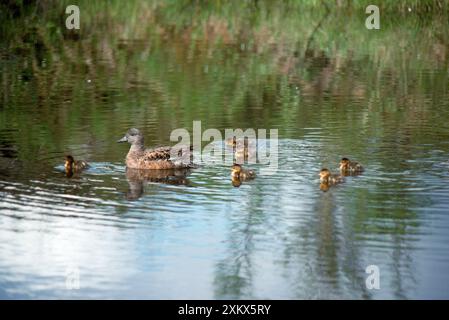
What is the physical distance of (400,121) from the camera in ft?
55.7

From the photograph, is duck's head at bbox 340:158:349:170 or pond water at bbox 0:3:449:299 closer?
pond water at bbox 0:3:449:299

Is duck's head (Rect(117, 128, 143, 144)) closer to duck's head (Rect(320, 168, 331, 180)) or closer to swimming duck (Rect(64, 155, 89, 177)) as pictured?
swimming duck (Rect(64, 155, 89, 177))

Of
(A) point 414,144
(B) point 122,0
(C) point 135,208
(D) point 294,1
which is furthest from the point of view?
(B) point 122,0

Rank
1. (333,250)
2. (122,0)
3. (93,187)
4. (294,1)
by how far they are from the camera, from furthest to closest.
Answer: (122,0) → (294,1) → (93,187) → (333,250)

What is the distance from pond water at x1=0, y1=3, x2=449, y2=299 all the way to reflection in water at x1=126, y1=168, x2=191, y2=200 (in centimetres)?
4

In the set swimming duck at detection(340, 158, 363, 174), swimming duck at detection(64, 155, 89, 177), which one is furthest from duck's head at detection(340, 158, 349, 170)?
swimming duck at detection(64, 155, 89, 177)

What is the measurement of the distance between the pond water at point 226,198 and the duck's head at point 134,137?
0.95ft

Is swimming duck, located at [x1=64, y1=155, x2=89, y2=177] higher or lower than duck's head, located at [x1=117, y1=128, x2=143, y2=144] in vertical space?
lower

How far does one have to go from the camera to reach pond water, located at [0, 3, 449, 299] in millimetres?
9523

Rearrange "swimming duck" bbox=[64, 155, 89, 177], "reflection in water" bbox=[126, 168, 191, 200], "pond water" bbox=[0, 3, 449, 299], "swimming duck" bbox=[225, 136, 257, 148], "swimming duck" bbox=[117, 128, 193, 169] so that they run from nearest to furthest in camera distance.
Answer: "pond water" bbox=[0, 3, 449, 299] < "reflection in water" bbox=[126, 168, 191, 200] < "swimming duck" bbox=[64, 155, 89, 177] < "swimming duck" bbox=[117, 128, 193, 169] < "swimming duck" bbox=[225, 136, 257, 148]

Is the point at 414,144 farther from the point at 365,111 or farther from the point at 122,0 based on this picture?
the point at 122,0
